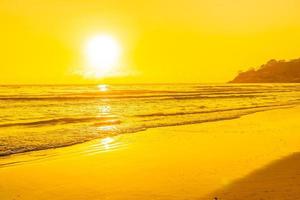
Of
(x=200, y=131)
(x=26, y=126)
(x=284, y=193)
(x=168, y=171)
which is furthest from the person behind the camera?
A: (x=26, y=126)

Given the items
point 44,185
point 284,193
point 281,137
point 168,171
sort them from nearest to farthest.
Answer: point 284,193
point 44,185
point 168,171
point 281,137

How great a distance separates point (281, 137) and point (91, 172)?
8714 mm

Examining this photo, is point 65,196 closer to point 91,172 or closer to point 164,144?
point 91,172

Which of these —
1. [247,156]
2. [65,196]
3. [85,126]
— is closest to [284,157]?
[247,156]

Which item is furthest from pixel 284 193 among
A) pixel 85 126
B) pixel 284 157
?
pixel 85 126

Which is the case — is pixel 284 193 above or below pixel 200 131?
below

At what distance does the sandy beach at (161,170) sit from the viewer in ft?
25.7

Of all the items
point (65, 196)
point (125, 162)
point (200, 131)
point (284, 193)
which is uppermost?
point (200, 131)

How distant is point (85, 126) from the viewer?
21062mm

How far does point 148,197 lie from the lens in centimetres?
756

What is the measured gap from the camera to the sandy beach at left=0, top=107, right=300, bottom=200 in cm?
784

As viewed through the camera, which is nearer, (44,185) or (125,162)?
(44,185)

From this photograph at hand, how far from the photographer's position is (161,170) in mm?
9914

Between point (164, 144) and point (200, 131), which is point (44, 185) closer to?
point (164, 144)
